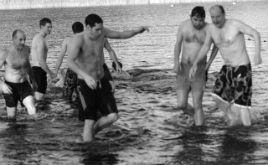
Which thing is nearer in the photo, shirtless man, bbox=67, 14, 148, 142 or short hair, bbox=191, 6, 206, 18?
shirtless man, bbox=67, 14, 148, 142

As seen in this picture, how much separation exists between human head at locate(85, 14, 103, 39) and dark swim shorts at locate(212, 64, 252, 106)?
8.96 ft

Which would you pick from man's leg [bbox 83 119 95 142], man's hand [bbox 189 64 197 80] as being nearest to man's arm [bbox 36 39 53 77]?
man's leg [bbox 83 119 95 142]

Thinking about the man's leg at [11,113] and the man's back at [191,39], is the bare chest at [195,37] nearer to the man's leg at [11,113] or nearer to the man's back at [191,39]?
the man's back at [191,39]

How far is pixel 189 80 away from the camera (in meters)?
11.2

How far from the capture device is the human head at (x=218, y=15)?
10.5m

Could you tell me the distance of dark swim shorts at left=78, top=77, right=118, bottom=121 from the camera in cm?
995

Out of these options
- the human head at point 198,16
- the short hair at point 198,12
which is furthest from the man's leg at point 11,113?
the short hair at point 198,12

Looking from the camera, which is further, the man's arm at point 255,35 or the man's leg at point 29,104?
the man's leg at point 29,104

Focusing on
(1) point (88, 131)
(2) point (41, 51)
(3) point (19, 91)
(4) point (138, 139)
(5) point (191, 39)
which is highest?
(5) point (191, 39)

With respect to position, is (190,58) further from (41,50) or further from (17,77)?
(41,50)

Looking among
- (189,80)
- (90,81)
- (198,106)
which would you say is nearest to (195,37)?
(189,80)

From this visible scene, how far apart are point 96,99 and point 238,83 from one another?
105 inches

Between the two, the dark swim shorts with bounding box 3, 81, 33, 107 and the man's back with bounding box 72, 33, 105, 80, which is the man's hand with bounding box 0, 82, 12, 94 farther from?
the man's back with bounding box 72, 33, 105, 80

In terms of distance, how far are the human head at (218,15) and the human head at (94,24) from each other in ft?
6.99
